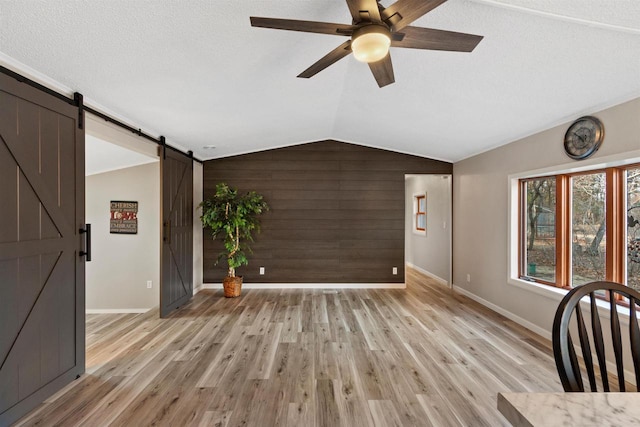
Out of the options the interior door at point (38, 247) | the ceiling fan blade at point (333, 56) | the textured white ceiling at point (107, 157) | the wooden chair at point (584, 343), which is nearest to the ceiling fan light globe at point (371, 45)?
the ceiling fan blade at point (333, 56)

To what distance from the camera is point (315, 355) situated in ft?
9.91

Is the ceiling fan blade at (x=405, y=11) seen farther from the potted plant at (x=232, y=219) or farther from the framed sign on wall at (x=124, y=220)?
the framed sign on wall at (x=124, y=220)

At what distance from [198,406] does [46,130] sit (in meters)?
2.28

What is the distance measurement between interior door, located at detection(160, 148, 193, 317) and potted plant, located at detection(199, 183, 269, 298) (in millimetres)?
381

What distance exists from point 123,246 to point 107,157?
4.63 feet

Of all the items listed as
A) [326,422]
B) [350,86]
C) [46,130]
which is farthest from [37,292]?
[350,86]

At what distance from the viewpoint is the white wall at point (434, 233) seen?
6020mm

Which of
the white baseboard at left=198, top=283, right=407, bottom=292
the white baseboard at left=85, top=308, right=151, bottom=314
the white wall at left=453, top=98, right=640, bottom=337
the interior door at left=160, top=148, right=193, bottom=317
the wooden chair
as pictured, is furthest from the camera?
the white baseboard at left=198, top=283, right=407, bottom=292

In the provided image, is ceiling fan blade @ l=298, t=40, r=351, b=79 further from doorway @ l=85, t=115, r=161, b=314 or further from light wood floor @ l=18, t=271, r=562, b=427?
doorway @ l=85, t=115, r=161, b=314

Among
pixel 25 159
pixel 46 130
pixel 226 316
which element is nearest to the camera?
pixel 25 159

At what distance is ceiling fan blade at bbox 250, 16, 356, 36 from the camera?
62.7 inches

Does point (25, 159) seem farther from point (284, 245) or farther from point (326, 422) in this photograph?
point (284, 245)

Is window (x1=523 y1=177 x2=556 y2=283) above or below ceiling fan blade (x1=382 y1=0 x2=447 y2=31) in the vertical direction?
below

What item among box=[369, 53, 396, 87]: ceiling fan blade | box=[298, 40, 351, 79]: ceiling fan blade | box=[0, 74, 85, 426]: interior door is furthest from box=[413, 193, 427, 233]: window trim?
box=[0, 74, 85, 426]: interior door
